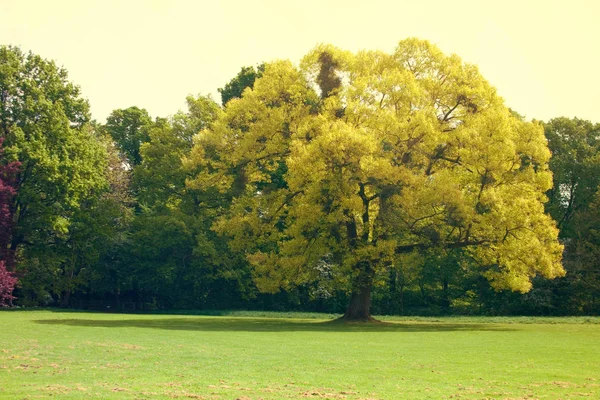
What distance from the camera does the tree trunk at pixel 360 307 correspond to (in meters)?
43.1

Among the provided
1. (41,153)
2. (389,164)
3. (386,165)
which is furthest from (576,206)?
(41,153)

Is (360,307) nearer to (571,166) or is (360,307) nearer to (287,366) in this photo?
(287,366)

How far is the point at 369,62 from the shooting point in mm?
44000

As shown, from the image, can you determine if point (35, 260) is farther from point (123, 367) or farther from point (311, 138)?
point (123, 367)

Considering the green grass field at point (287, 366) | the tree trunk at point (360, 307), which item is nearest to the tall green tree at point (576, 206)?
the tree trunk at point (360, 307)

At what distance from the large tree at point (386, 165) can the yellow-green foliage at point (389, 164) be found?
0.26ft

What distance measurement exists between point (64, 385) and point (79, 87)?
158ft

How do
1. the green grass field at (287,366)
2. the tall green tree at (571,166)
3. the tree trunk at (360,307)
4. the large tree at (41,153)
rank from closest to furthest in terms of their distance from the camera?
1. the green grass field at (287,366)
2. the tree trunk at (360,307)
3. the large tree at (41,153)
4. the tall green tree at (571,166)

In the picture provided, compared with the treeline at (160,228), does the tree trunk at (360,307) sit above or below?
below

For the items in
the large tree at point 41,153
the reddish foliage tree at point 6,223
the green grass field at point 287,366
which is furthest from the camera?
the large tree at point 41,153

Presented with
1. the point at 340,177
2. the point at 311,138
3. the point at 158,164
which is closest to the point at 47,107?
the point at 158,164

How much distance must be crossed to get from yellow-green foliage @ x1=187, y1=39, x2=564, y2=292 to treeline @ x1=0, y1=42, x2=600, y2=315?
20.5ft

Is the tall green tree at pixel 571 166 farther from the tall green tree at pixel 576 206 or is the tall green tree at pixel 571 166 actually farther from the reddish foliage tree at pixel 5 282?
the reddish foliage tree at pixel 5 282

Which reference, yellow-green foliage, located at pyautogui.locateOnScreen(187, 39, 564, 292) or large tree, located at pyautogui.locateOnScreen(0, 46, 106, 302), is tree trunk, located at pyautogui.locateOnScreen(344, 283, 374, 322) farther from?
large tree, located at pyautogui.locateOnScreen(0, 46, 106, 302)
